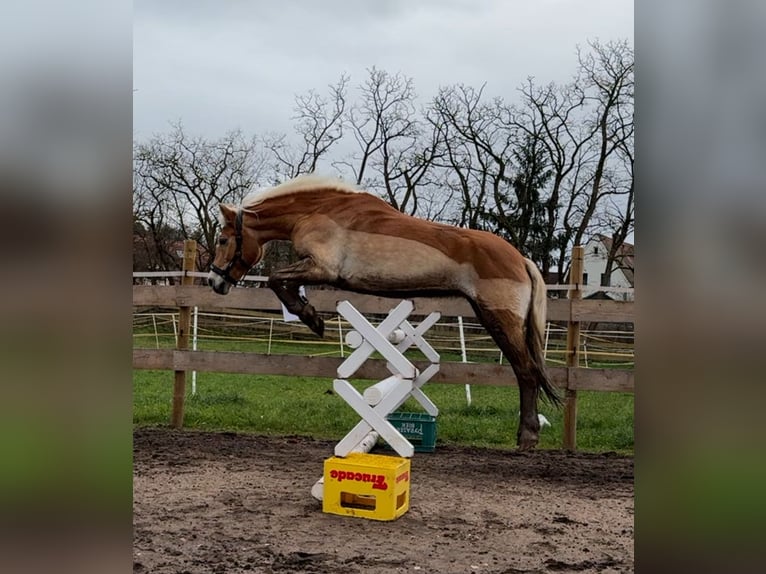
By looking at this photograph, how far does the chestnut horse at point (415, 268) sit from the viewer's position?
4.49 m

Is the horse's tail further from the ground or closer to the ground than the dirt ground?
further from the ground

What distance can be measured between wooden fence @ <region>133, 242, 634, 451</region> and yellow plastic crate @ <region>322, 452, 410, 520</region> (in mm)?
1812

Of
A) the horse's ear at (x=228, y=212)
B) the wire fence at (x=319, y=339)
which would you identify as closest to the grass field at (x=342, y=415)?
the wire fence at (x=319, y=339)

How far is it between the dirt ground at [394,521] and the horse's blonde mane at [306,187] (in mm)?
1908

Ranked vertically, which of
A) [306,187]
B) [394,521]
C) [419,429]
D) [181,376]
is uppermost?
[306,187]

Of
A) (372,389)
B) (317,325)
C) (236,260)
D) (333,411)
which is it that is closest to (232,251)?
(236,260)

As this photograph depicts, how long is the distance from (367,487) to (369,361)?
7.35ft

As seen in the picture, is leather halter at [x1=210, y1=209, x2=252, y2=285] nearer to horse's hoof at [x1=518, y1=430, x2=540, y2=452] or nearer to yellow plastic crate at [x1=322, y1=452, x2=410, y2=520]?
yellow plastic crate at [x1=322, y1=452, x2=410, y2=520]

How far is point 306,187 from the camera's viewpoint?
15.5 feet

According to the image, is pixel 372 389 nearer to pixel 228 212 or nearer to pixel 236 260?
pixel 236 260

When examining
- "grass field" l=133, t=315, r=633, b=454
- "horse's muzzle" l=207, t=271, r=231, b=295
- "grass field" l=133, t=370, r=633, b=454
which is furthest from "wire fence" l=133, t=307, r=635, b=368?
"horse's muzzle" l=207, t=271, r=231, b=295

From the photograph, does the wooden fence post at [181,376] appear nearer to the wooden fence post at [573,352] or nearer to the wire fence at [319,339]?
the wooden fence post at [573,352]

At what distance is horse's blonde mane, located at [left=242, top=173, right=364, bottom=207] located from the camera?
4.71 m
